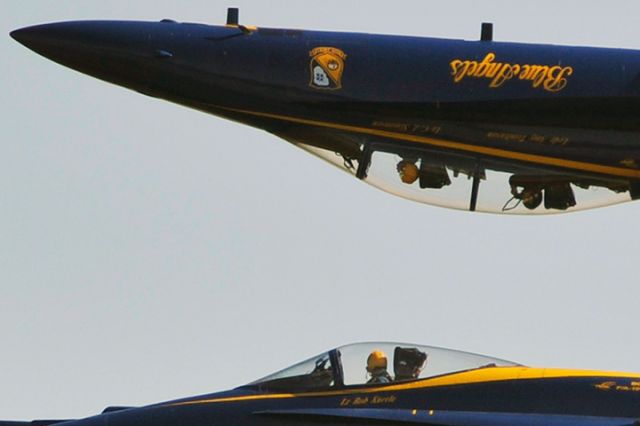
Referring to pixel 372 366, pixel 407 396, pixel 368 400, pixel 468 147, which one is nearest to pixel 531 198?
pixel 468 147

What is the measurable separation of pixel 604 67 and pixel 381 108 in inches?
130

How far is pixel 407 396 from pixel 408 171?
5.01 m

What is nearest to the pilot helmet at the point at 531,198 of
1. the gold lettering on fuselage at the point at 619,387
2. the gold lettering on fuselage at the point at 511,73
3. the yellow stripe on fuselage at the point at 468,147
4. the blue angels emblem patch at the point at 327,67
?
the yellow stripe on fuselage at the point at 468,147

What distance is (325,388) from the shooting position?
25016 mm

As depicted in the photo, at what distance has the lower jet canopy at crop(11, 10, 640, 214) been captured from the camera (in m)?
28.4

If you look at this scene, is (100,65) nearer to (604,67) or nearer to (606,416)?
(604,67)

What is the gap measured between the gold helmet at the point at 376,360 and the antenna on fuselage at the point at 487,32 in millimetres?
5917

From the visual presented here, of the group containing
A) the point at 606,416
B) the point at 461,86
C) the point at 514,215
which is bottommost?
the point at 606,416

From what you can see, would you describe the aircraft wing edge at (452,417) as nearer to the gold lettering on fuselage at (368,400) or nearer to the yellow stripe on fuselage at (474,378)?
the gold lettering on fuselage at (368,400)

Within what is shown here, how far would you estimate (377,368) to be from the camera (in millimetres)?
25219

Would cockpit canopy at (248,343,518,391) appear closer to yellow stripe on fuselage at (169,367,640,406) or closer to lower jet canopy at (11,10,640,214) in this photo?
yellow stripe on fuselage at (169,367,640,406)

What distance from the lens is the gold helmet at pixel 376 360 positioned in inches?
994

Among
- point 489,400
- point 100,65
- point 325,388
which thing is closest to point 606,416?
point 489,400

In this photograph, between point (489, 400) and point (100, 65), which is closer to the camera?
point (489, 400)
